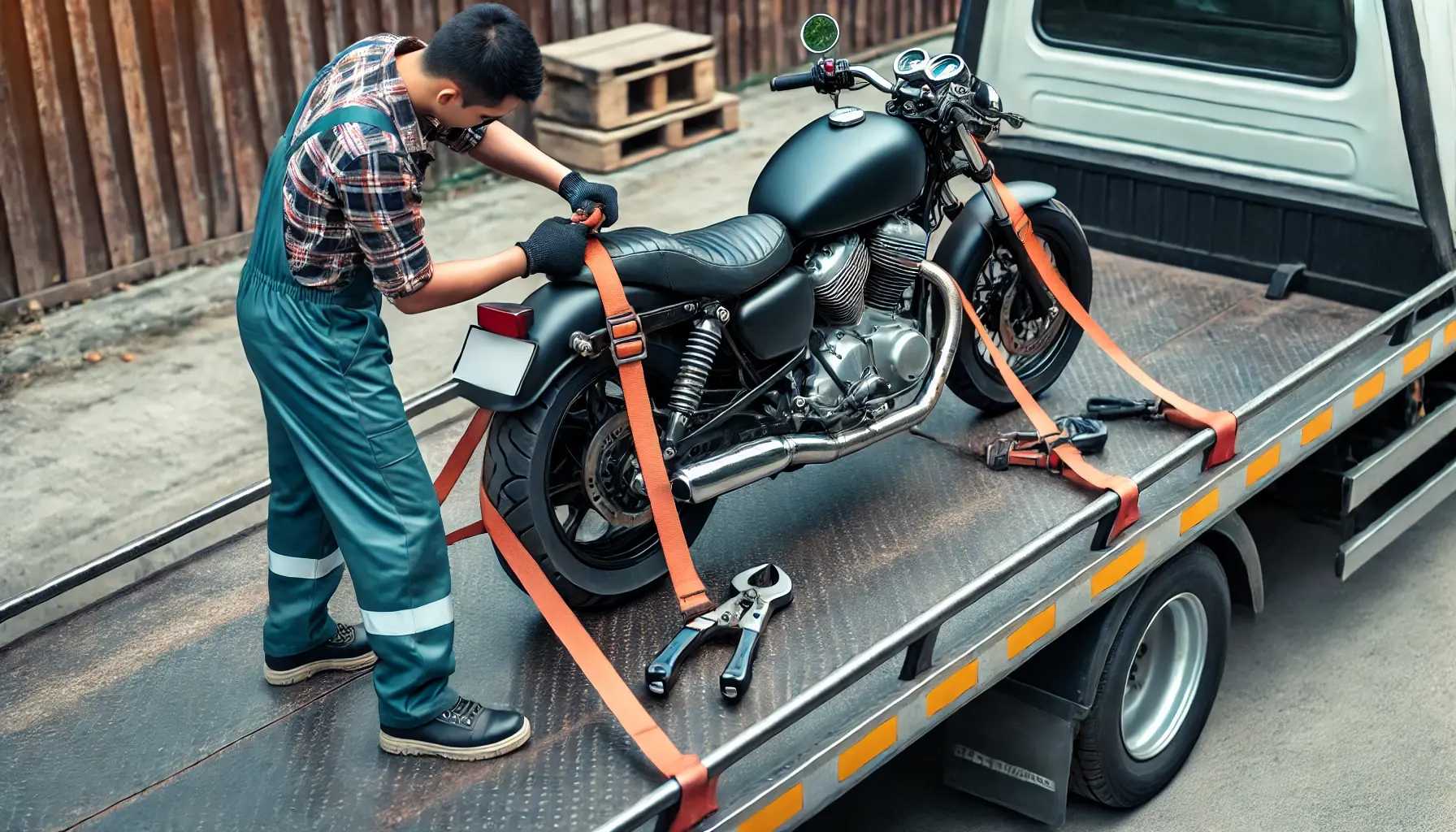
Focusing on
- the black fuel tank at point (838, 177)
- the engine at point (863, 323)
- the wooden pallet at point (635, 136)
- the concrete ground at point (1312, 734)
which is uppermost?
the black fuel tank at point (838, 177)

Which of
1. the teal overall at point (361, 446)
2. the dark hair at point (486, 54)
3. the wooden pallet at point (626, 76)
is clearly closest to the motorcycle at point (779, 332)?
the teal overall at point (361, 446)

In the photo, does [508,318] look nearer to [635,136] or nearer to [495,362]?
[495,362]

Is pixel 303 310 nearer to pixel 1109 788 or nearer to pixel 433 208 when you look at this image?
pixel 1109 788

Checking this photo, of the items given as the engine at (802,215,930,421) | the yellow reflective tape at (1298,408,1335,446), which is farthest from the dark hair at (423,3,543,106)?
the yellow reflective tape at (1298,408,1335,446)

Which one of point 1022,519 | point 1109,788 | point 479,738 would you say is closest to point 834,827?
point 1109,788

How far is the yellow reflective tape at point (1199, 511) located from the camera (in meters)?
3.80

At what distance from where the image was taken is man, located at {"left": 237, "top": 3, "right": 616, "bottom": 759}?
2.88 metres

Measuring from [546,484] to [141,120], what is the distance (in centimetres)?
512

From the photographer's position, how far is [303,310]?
2975mm

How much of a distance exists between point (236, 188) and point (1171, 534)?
596cm

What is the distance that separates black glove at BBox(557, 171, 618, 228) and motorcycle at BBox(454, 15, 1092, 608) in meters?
0.12

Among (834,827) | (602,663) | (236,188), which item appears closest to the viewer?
(602,663)

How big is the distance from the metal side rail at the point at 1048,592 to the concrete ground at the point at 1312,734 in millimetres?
861

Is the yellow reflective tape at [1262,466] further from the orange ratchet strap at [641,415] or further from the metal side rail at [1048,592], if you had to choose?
the orange ratchet strap at [641,415]
